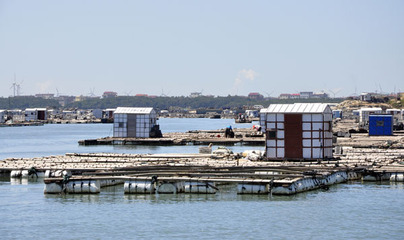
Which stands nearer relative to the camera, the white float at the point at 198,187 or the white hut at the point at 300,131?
the white float at the point at 198,187

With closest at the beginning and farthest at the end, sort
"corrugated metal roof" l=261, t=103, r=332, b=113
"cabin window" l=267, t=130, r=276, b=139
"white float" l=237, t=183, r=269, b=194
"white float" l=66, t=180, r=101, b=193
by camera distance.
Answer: "white float" l=237, t=183, r=269, b=194 → "white float" l=66, t=180, r=101, b=193 → "corrugated metal roof" l=261, t=103, r=332, b=113 → "cabin window" l=267, t=130, r=276, b=139

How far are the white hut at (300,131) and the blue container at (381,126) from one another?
56.5 meters

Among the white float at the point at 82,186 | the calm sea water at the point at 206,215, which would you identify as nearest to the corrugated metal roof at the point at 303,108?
Result: the calm sea water at the point at 206,215

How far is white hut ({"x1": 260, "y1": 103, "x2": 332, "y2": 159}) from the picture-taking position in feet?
182

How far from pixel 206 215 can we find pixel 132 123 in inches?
2732

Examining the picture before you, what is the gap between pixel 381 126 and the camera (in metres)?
111

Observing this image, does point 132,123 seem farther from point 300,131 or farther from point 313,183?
point 313,183

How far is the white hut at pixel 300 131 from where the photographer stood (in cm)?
5541

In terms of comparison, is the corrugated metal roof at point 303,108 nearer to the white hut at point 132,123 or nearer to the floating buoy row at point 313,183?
the floating buoy row at point 313,183

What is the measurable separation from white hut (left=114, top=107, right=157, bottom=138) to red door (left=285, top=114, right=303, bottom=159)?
49.7 m

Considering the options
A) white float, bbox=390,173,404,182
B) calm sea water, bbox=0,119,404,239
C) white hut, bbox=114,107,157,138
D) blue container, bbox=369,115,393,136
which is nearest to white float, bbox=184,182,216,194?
calm sea water, bbox=0,119,404,239

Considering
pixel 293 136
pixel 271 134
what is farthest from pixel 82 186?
pixel 293 136

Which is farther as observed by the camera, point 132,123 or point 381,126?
point 381,126

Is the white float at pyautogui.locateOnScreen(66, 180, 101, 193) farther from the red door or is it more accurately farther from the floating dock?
the red door
